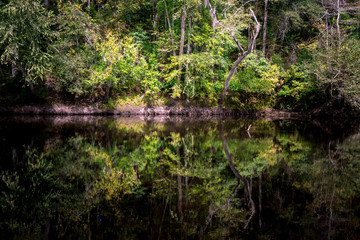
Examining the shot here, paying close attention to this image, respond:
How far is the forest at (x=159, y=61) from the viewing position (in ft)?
54.5

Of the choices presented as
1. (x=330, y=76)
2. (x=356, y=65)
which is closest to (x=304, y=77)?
(x=330, y=76)

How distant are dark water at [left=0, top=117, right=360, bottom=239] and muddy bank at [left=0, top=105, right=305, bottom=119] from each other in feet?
39.7

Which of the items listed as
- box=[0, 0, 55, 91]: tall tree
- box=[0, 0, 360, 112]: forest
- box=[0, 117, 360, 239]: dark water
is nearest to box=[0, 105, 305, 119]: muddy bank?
box=[0, 0, 360, 112]: forest

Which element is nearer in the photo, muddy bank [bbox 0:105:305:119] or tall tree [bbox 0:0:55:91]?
tall tree [bbox 0:0:55:91]

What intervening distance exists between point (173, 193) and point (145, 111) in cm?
1712

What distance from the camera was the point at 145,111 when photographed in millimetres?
20688

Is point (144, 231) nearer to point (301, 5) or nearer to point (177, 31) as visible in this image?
point (177, 31)

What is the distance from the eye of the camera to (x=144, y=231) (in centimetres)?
274

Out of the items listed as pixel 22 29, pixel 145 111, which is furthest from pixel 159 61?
pixel 22 29

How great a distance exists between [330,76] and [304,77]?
253cm

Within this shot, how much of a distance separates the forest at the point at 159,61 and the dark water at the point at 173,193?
445 inches

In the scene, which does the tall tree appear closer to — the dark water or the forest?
the forest

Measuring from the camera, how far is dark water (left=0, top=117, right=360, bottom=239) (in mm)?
2820

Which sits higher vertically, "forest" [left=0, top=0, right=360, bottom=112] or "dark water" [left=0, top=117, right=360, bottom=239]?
"forest" [left=0, top=0, right=360, bottom=112]
